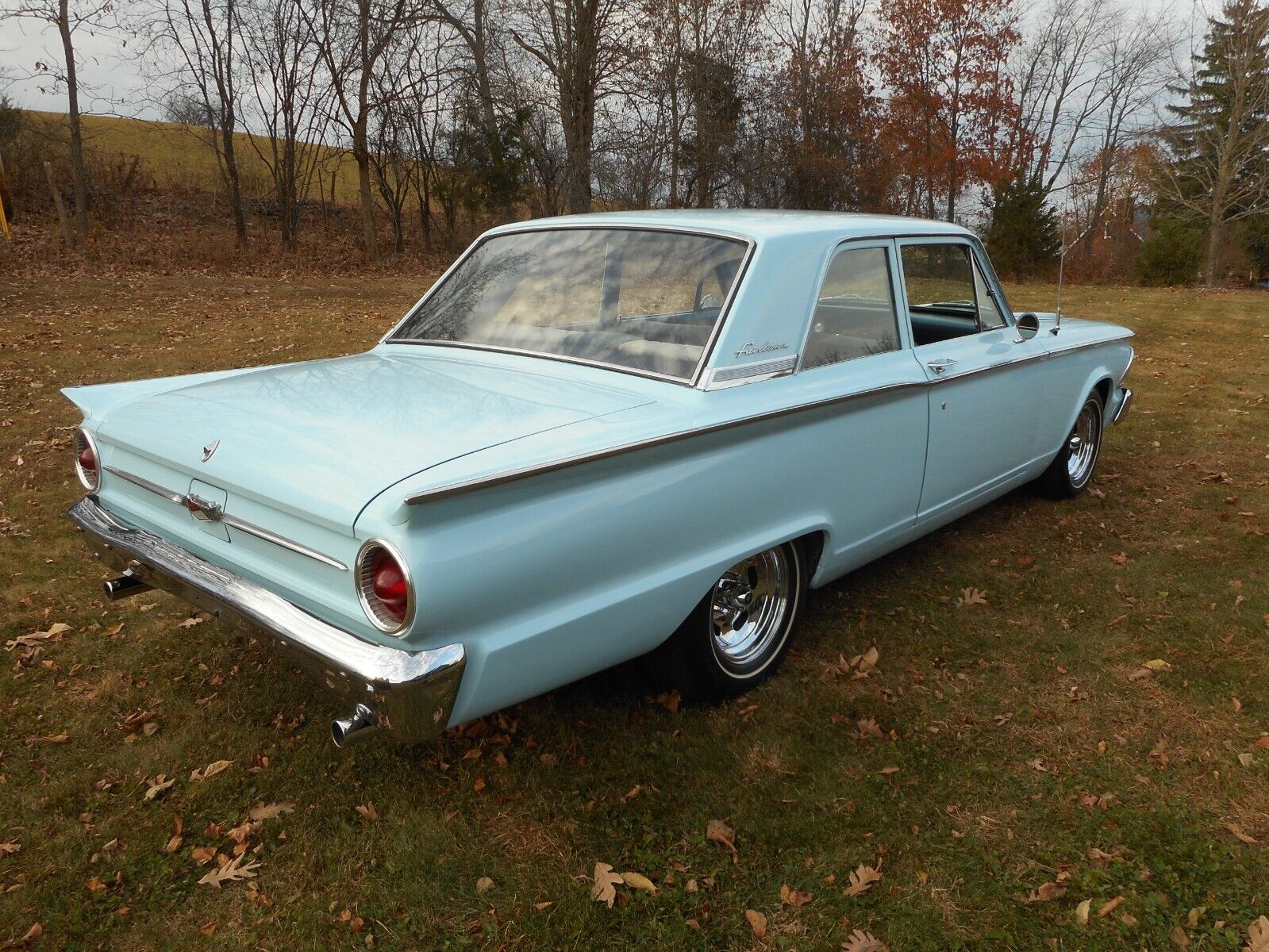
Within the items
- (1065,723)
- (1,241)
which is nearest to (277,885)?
(1065,723)

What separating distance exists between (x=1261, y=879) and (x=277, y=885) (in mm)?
2627

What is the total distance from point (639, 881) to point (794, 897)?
1.34 ft

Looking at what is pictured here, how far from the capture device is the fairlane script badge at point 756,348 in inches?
114

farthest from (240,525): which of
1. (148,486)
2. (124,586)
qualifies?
(124,586)

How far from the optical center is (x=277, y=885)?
7.89 ft

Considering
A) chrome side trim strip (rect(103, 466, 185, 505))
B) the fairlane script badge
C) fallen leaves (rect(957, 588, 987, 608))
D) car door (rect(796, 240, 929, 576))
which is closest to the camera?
chrome side trim strip (rect(103, 466, 185, 505))

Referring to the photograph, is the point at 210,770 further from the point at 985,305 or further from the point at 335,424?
the point at 985,305

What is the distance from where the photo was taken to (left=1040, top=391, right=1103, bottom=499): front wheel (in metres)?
5.21

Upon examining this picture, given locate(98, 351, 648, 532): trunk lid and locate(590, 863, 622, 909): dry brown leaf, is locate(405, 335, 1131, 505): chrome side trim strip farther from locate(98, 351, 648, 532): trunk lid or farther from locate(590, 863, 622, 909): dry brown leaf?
locate(590, 863, 622, 909): dry brown leaf

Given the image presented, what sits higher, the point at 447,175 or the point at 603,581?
the point at 447,175

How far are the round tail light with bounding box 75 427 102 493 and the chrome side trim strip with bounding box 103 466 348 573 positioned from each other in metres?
0.09

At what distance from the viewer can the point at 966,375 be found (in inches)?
150

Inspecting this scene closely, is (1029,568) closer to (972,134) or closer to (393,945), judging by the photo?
(393,945)

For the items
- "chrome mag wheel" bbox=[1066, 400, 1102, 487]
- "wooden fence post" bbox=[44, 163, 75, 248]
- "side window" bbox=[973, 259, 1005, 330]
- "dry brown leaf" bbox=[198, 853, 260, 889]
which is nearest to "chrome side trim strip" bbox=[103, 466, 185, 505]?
"dry brown leaf" bbox=[198, 853, 260, 889]
